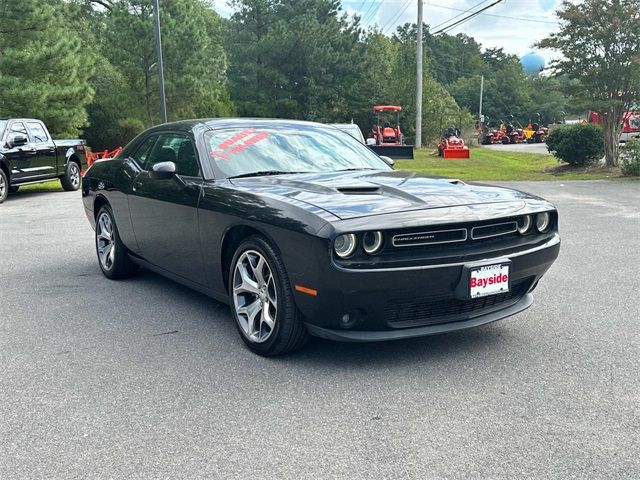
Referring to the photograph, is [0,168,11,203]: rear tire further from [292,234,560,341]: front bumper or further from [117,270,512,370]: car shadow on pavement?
[292,234,560,341]: front bumper

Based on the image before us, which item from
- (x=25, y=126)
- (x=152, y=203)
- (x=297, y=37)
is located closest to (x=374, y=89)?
(x=297, y=37)

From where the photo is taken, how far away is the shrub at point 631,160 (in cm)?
1678

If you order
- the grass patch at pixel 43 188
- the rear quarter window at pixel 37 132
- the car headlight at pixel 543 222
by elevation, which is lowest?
the grass patch at pixel 43 188

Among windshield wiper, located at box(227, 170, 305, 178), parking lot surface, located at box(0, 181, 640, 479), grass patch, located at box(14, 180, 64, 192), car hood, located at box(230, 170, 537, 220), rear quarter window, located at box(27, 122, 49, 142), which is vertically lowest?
parking lot surface, located at box(0, 181, 640, 479)

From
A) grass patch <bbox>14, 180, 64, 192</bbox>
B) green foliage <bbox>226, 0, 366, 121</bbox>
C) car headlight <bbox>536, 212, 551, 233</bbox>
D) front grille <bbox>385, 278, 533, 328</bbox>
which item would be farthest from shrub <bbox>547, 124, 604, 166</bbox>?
green foliage <bbox>226, 0, 366, 121</bbox>

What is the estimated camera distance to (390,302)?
3.58m

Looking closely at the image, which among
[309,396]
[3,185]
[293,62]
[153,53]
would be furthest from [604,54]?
[293,62]

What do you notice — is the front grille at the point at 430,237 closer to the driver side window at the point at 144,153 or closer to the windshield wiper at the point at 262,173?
the windshield wiper at the point at 262,173

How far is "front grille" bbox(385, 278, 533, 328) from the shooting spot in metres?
3.65

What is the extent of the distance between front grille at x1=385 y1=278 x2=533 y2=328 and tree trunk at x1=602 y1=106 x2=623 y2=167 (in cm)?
1670

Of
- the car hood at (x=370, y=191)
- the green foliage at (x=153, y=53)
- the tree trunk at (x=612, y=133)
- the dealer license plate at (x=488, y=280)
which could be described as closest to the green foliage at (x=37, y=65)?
the green foliage at (x=153, y=53)

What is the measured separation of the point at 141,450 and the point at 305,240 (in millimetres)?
1354

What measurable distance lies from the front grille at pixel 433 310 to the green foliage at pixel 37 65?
18.4 metres

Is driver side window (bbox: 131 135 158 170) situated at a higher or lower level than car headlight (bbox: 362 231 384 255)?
higher
